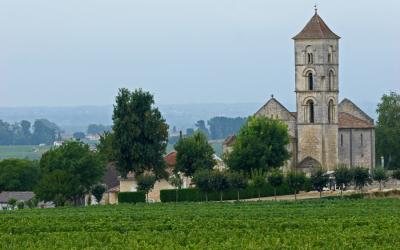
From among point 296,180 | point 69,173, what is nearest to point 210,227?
point 296,180

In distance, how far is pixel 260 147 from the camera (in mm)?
121000

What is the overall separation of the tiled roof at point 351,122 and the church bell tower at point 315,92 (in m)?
1.54

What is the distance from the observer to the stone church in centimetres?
12744

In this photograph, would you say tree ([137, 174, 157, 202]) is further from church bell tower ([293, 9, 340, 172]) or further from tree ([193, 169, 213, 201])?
church bell tower ([293, 9, 340, 172])

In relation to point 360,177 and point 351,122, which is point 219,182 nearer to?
point 360,177

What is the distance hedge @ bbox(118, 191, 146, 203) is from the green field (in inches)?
639

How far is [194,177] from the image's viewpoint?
359ft

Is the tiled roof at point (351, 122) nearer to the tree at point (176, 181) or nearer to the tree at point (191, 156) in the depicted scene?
the tree at point (191, 156)

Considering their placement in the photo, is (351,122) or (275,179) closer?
(275,179)

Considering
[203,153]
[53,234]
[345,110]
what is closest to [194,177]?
[203,153]

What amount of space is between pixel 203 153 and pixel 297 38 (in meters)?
13.4

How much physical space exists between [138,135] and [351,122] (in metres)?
20.7

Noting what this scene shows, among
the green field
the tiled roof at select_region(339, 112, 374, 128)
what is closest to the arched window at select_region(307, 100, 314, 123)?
the tiled roof at select_region(339, 112, 374, 128)

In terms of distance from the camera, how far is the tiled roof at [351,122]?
129875 mm
